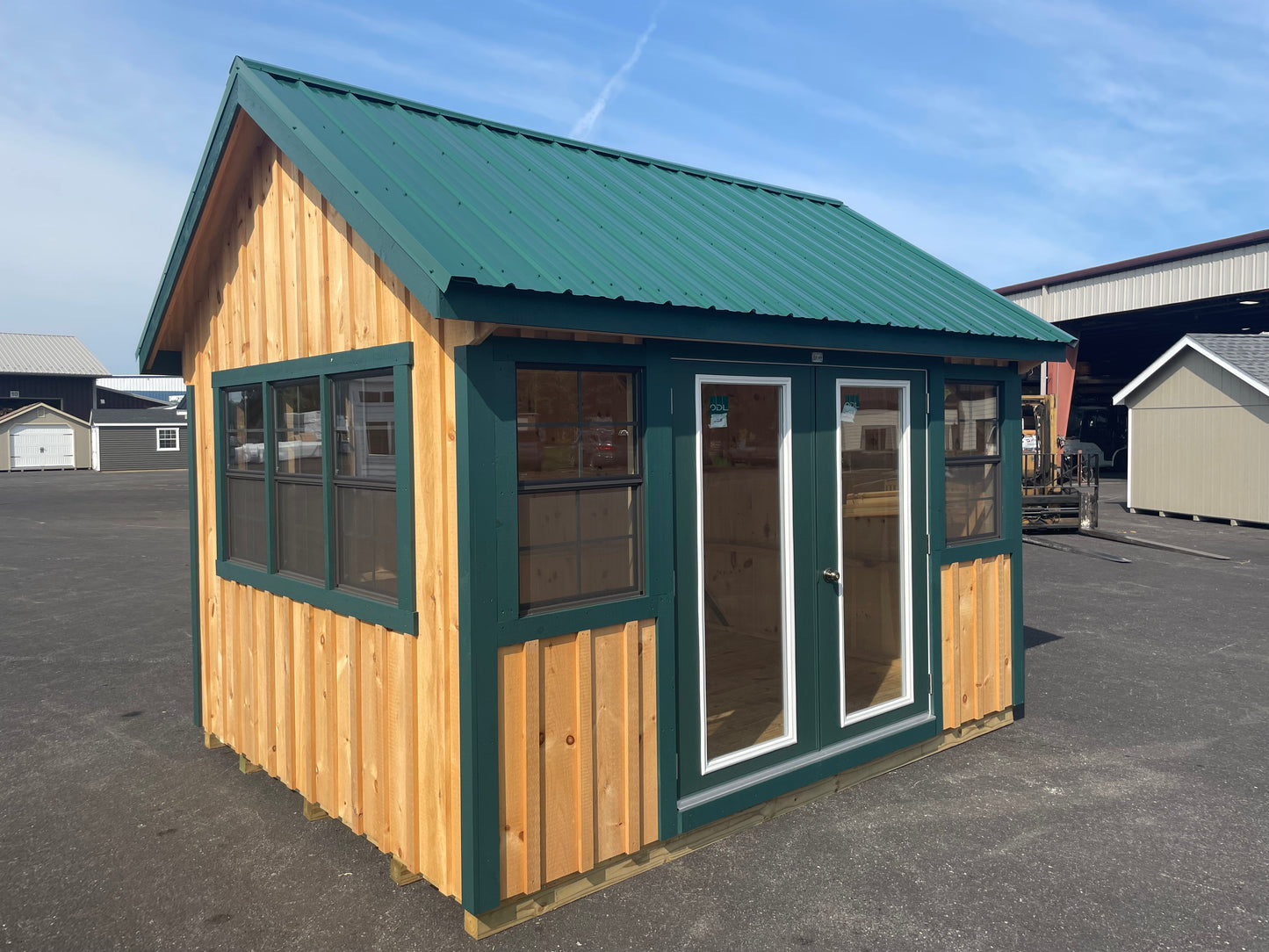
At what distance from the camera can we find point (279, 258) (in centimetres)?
511

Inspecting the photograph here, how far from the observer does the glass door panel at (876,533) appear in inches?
217

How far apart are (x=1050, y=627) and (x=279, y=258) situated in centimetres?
839

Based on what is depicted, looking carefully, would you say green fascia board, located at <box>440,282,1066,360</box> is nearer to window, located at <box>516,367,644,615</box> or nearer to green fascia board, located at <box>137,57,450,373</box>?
green fascia board, located at <box>137,57,450,373</box>

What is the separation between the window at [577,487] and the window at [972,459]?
2.70 meters

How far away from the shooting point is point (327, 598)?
4.72 metres

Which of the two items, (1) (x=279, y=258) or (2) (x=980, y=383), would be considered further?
(2) (x=980, y=383)

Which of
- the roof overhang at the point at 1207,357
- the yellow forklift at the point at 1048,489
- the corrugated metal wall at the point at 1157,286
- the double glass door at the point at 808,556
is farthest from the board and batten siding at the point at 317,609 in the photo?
the roof overhang at the point at 1207,357

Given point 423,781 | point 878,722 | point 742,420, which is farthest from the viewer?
point 742,420


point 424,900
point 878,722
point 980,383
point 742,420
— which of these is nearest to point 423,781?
point 424,900

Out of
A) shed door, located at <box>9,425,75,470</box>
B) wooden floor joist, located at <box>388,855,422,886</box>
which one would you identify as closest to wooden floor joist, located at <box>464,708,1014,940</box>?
wooden floor joist, located at <box>388,855,422,886</box>

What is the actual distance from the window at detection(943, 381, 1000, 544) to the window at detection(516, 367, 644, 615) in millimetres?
2697

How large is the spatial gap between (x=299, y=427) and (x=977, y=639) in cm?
461

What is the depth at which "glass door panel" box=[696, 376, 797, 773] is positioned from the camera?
5.07 m

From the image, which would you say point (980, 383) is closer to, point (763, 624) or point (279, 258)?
point (763, 624)
